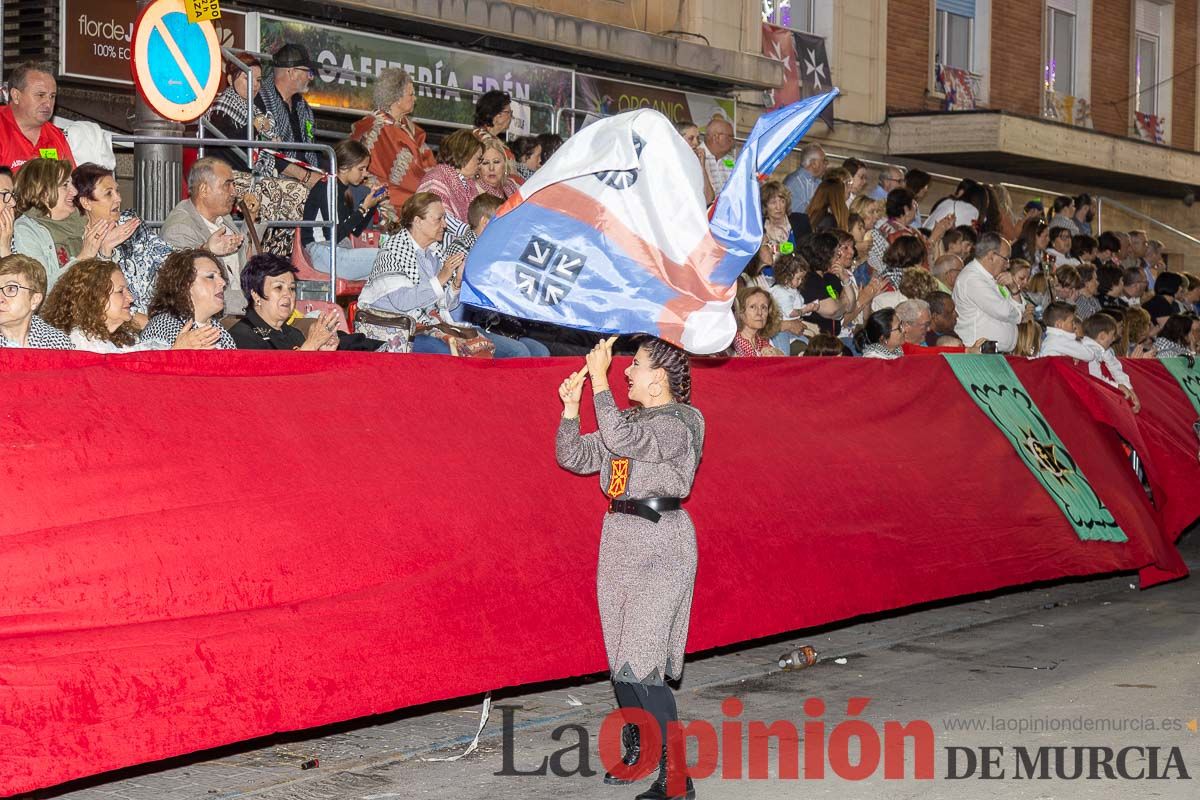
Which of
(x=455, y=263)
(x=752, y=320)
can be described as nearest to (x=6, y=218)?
(x=455, y=263)

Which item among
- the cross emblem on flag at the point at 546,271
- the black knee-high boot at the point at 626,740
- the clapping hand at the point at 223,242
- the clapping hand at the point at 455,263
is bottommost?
the black knee-high boot at the point at 626,740

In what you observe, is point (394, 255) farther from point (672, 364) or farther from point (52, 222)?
point (672, 364)

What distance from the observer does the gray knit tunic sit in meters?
5.99

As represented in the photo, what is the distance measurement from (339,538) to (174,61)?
15.1ft

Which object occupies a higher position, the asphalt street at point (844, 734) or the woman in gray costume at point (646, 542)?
the woman in gray costume at point (646, 542)

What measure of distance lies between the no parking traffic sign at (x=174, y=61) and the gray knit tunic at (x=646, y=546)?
15.1 ft

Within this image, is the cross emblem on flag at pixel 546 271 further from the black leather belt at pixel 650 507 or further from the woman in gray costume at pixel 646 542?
the black leather belt at pixel 650 507

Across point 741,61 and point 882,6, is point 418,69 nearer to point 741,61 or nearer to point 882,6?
point 741,61

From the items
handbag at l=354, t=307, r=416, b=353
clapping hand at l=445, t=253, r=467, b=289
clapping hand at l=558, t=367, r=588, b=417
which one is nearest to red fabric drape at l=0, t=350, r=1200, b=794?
clapping hand at l=558, t=367, r=588, b=417

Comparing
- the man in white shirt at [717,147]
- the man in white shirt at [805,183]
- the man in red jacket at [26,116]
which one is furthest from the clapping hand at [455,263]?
the man in white shirt at [805,183]

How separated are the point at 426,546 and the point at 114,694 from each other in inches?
58.7

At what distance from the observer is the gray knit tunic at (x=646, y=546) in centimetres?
599

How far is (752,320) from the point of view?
10.0 meters

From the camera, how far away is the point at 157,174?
9.76 meters
